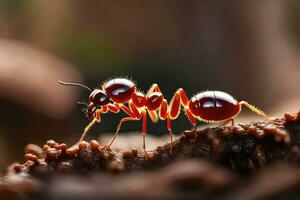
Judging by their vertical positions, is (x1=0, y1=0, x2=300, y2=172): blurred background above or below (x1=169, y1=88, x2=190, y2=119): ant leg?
above

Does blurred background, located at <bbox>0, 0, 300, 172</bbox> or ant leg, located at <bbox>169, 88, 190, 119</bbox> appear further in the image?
blurred background, located at <bbox>0, 0, 300, 172</bbox>

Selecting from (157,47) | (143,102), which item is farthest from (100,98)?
(157,47)

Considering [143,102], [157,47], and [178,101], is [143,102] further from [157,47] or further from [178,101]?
[157,47]

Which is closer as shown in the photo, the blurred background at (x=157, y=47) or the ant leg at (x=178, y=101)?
the ant leg at (x=178, y=101)

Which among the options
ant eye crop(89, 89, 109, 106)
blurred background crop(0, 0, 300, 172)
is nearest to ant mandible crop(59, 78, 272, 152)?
ant eye crop(89, 89, 109, 106)

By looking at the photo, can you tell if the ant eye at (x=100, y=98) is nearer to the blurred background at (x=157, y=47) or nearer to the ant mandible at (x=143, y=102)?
→ the ant mandible at (x=143, y=102)

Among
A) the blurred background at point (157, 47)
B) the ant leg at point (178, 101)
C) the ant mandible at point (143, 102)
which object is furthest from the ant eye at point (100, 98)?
the blurred background at point (157, 47)

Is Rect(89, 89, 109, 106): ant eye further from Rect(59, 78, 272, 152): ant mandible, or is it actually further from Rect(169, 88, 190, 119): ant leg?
Rect(169, 88, 190, 119): ant leg

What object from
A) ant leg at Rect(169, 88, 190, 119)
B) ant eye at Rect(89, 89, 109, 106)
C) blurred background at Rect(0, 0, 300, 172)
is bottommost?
ant leg at Rect(169, 88, 190, 119)

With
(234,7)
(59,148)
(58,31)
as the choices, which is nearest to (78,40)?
(58,31)
